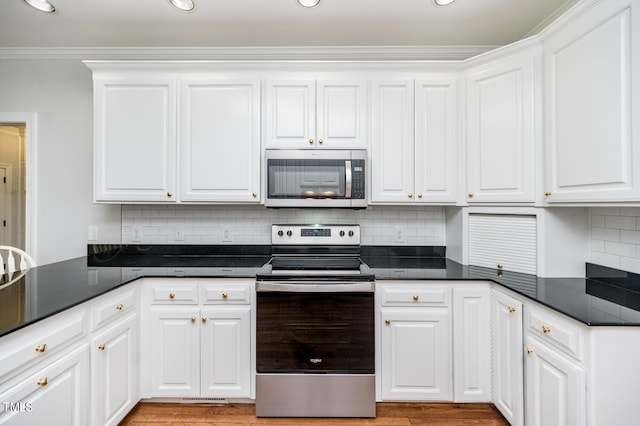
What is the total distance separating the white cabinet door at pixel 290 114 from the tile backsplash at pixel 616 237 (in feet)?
6.19

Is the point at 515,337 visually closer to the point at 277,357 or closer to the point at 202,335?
the point at 277,357

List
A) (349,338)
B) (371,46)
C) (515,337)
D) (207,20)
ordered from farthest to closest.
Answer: (371,46) → (207,20) → (349,338) → (515,337)

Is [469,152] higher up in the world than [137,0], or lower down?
lower down

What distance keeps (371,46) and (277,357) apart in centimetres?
248

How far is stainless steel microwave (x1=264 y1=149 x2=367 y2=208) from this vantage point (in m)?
2.24

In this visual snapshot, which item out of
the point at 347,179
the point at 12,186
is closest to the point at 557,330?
the point at 347,179

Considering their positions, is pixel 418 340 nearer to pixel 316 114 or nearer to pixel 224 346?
pixel 224 346

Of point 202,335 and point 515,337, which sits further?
point 202,335

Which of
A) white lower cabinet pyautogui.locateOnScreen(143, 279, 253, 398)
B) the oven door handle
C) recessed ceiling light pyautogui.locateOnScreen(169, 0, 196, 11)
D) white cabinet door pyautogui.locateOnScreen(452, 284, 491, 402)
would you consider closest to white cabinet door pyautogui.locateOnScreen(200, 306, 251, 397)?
white lower cabinet pyautogui.locateOnScreen(143, 279, 253, 398)

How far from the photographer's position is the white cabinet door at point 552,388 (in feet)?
4.17

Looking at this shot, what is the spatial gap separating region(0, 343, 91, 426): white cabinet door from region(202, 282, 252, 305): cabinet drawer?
643 millimetres

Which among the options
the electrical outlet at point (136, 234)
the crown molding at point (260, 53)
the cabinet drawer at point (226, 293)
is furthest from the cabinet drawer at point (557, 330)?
A: the electrical outlet at point (136, 234)

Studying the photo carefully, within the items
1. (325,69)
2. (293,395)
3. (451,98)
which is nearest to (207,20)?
(325,69)

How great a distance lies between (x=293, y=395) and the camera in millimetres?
1895
